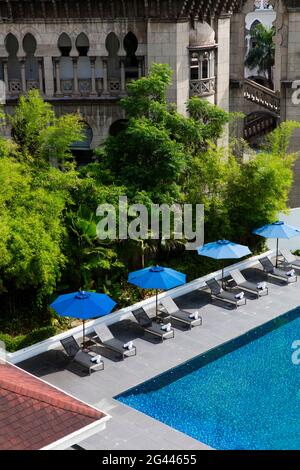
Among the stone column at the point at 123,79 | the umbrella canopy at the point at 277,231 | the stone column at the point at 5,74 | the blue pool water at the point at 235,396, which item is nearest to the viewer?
the blue pool water at the point at 235,396

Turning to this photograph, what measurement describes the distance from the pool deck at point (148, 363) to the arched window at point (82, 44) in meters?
11.3

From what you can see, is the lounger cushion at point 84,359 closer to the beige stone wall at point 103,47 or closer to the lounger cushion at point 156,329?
the lounger cushion at point 156,329

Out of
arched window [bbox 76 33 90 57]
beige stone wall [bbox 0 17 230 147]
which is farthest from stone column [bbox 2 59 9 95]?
arched window [bbox 76 33 90 57]

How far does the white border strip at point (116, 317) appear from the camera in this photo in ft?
74.3

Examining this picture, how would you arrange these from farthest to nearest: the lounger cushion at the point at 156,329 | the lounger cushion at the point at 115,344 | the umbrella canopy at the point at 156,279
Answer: the umbrella canopy at the point at 156,279, the lounger cushion at the point at 156,329, the lounger cushion at the point at 115,344

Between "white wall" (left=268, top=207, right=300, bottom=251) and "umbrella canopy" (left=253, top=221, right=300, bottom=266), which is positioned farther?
"white wall" (left=268, top=207, right=300, bottom=251)

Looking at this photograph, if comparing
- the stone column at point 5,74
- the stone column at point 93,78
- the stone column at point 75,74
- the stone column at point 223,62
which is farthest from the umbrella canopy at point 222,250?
the stone column at point 5,74

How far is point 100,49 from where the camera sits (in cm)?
3134

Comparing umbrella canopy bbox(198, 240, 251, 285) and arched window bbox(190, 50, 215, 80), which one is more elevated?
arched window bbox(190, 50, 215, 80)

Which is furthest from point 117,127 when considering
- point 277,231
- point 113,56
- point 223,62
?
point 277,231

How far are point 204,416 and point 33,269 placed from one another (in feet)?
21.0

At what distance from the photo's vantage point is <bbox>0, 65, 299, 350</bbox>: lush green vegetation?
75.3 ft

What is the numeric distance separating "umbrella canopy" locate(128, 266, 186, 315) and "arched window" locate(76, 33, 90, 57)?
11112mm

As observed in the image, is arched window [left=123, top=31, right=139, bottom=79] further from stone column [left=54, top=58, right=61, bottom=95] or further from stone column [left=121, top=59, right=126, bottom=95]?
stone column [left=54, top=58, right=61, bottom=95]
